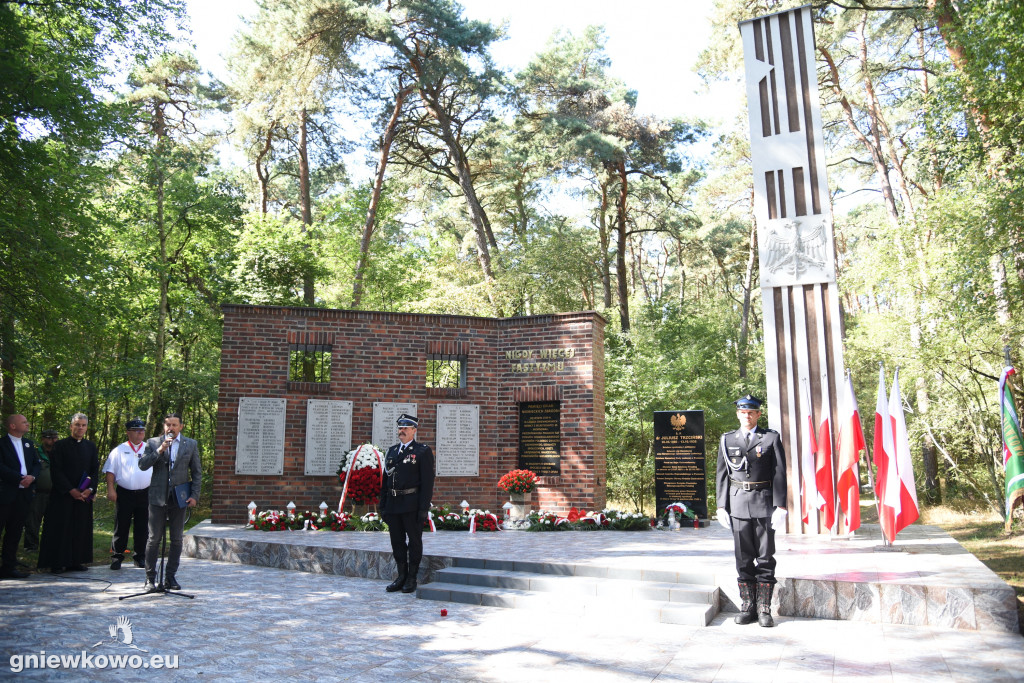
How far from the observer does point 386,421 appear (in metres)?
11.3

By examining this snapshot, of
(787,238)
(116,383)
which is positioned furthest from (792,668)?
(116,383)

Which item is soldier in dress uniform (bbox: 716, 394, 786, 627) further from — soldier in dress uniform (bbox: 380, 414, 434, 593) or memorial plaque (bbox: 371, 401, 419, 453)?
memorial plaque (bbox: 371, 401, 419, 453)

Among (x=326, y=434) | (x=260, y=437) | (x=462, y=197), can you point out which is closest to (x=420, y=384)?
(x=326, y=434)

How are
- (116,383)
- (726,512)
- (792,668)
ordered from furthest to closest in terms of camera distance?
(116,383) → (726,512) → (792,668)

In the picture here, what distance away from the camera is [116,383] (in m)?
16.1

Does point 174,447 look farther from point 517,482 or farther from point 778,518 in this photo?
point 778,518

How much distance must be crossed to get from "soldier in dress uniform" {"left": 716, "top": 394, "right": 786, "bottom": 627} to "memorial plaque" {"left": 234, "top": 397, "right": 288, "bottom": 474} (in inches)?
293

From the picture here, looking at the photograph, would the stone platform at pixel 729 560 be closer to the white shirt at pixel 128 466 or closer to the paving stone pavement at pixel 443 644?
the paving stone pavement at pixel 443 644

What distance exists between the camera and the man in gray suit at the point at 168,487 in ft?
20.9

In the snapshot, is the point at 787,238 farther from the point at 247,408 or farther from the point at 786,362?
the point at 247,408

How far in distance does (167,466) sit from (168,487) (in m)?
0.20

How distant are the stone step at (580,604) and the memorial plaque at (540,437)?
15.5ft

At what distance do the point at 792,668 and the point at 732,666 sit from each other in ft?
1.15

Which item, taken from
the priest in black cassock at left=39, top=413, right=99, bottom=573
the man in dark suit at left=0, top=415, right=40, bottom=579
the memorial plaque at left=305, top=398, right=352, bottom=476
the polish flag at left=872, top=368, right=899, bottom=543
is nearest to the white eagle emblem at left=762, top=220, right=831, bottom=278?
the polish flag at left=872, top=368, right=899, bottom=543
